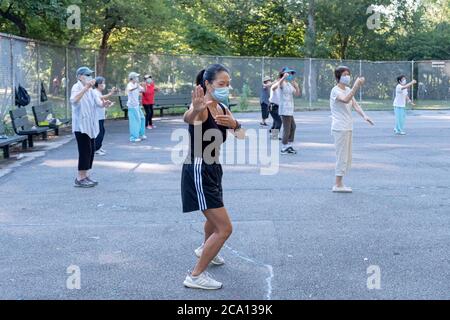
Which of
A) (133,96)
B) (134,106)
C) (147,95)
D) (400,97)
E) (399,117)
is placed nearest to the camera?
(133,96)

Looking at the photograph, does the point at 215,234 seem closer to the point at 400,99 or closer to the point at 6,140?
the point at 6,140

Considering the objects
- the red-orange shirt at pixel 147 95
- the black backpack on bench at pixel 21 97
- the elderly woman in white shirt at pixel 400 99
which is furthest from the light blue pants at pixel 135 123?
the elderly woman in white shirt at pixel 400 99

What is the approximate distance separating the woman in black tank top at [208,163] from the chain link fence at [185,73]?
443 inches

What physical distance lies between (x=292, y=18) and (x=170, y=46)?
46.7 feet

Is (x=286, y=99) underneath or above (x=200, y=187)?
above

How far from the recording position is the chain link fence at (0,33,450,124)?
17.4 metres

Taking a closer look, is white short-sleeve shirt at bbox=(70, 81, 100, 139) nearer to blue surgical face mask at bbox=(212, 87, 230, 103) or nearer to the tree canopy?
blue surgical face mask at bbox=(212, 87, 230, 103)

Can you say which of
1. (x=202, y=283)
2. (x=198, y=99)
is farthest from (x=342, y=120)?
(x=198, y=99)

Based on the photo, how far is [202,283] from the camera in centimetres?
538

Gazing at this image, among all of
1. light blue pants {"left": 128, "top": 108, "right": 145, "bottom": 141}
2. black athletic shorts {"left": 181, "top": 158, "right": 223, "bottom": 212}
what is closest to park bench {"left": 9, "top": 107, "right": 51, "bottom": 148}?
light blue pants {"left": 128, "top": 108, "right": 145, "bottom": 141}

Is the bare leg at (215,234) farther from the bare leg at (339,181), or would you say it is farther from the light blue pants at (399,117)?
the light blue pants at (399,117)

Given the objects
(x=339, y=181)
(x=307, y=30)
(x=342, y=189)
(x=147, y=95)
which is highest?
(x=307, y=30)

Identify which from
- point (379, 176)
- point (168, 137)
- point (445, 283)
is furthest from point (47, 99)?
point (445, 283)

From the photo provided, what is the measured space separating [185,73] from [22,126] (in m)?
14.4
